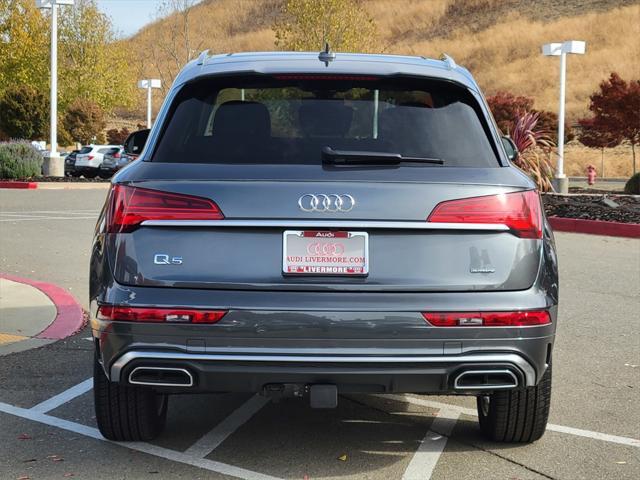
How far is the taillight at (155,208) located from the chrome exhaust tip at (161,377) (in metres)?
0.58

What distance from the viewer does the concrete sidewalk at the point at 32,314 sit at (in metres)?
7.36

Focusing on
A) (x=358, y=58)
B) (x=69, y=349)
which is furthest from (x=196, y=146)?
(x=69, y=349)

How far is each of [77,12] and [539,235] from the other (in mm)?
60518

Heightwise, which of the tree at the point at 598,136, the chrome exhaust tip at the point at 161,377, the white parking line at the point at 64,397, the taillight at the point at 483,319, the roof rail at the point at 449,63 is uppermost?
the tree at the point at 598,136

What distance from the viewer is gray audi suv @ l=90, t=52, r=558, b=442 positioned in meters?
3.99

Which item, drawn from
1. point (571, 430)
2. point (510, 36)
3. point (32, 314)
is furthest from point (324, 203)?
point (510, 36)

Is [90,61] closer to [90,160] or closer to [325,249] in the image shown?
[90,160]

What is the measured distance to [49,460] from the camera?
4.58 m

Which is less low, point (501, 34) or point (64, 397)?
point (501, 34)

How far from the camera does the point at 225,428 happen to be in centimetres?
511

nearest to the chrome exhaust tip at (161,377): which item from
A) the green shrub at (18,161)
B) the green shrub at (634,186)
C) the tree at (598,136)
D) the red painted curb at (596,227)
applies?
the red painted curb at (596,227)

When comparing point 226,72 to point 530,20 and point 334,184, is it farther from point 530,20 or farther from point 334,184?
point 530,20

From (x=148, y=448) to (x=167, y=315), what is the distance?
40.2 inches

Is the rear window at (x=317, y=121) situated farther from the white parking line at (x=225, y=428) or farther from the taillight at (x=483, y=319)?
the white parking line at (x=225, y=428)
